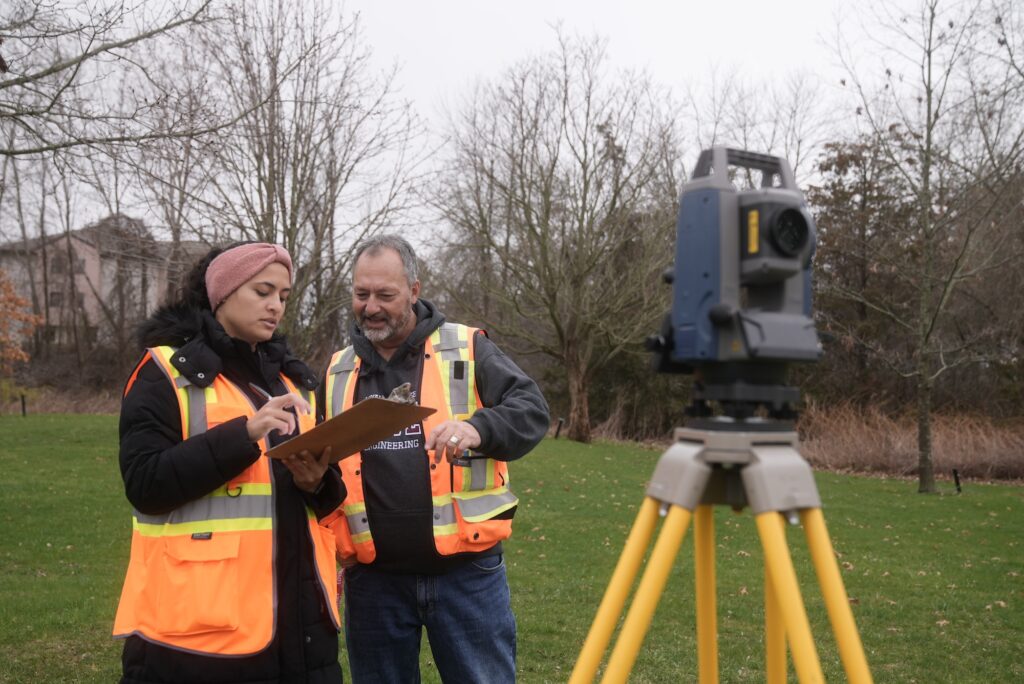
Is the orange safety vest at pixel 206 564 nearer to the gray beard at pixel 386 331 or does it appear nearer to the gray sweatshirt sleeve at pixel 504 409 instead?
the gray beard at pixel 386 331

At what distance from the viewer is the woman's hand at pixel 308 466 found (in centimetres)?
229

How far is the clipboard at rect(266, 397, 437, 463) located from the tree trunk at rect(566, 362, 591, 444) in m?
21.1

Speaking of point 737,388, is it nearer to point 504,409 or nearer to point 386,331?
point 504,409

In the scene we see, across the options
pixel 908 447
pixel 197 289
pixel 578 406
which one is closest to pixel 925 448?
pixel 908 447

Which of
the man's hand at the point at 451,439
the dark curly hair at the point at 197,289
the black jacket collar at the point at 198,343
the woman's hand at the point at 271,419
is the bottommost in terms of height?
the man's hand at the point at 451,439

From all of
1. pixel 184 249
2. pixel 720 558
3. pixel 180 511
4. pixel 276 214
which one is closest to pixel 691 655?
pixel 720 558

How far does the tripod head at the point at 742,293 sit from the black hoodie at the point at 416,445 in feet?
3.29

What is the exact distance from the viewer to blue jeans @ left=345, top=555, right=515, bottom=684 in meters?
2.65

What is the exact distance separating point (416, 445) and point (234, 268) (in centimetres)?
78

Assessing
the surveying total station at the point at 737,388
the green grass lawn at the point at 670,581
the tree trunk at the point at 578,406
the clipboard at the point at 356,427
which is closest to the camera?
the surveying total station at the point at 737,388

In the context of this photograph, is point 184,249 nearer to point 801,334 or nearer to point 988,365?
point 801,334

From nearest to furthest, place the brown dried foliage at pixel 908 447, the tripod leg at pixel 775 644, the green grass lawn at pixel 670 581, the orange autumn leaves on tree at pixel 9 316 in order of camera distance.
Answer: the tripod leg at pixel 775 644 < the green grass lawn at pixel 670 581 < the brown dried foliage at pixel 908 447 < the orange autumn leaves on tree at pixel 9 316

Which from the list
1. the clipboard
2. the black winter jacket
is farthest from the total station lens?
the black winter jacket

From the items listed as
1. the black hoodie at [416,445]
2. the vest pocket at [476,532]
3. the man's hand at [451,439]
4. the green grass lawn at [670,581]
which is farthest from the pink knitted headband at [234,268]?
the green grass lawn at [670,581]
